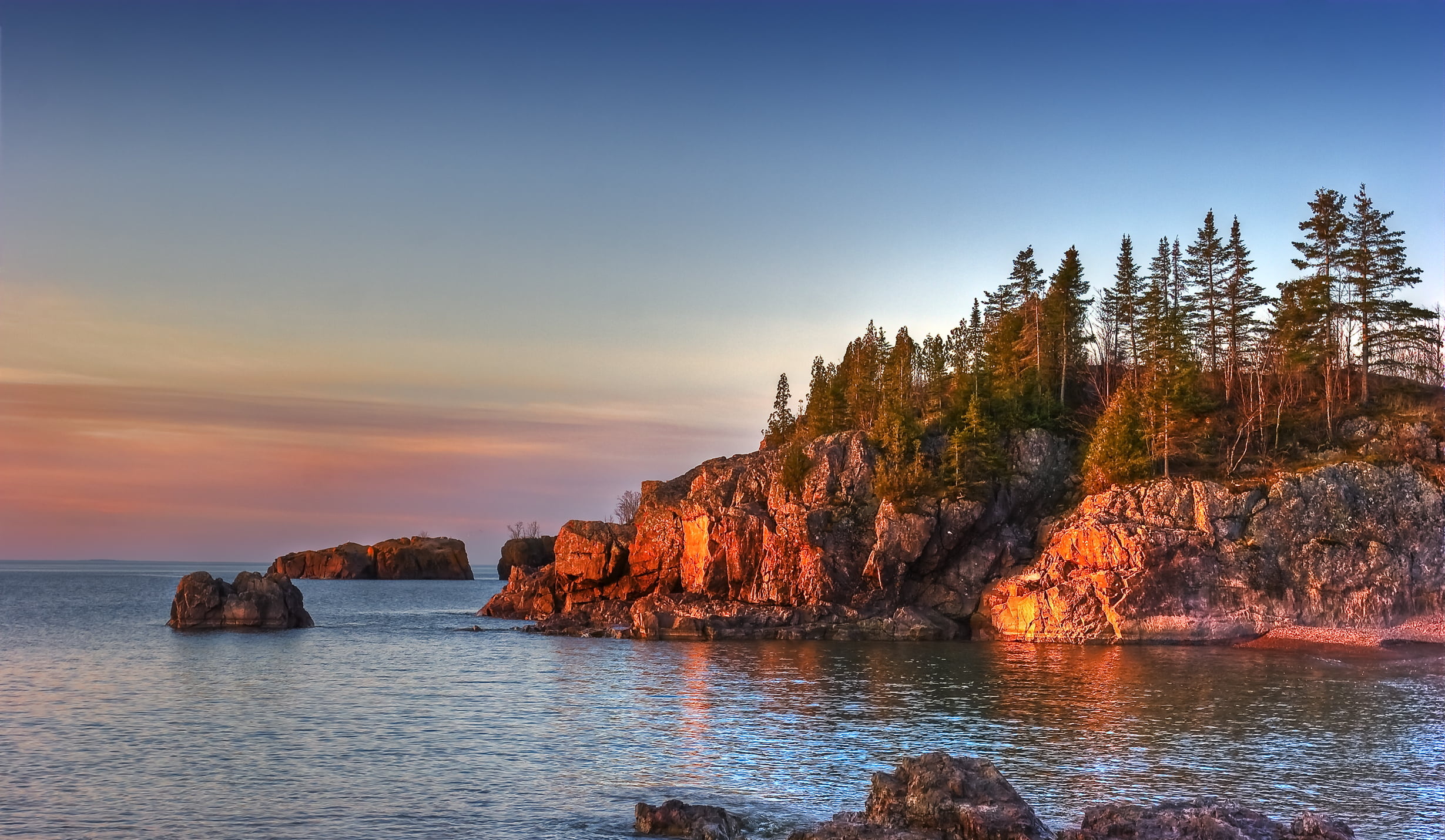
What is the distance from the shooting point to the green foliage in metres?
86.0

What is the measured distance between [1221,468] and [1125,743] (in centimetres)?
5697

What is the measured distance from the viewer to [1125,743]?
1566 inches

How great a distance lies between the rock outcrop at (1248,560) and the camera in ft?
250

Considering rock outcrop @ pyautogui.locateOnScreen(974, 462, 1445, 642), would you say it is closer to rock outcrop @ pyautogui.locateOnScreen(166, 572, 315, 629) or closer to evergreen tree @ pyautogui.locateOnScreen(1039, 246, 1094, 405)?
evergreen tree @ pyautogui.locateOnScreen(1039, 246, 1094, 405)

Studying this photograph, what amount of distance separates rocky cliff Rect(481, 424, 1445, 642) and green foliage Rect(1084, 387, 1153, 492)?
97.8 inches

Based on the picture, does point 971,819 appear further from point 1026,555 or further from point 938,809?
point 1026,555

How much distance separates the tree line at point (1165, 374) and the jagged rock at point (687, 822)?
2495 inches

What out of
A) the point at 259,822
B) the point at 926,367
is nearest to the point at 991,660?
the point at 259,822

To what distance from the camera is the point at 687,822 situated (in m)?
27.1

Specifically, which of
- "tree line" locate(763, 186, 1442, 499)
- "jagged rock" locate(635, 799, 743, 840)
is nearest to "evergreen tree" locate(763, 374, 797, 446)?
"tree line" locate(763, 186, 1442, 499)

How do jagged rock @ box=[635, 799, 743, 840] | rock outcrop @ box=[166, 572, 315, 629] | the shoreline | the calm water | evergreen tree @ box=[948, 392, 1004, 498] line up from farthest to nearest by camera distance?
rock outcrop @ box=[166, 572, 315, 629] < evergreen tree @ box=[948, 392, 1004, 498] < the shoreline < the calm water < jagged rock @ box=[635, 799, 743, 840]

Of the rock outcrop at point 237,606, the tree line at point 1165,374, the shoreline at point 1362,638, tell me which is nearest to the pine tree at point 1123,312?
the tree line at point 1165,374

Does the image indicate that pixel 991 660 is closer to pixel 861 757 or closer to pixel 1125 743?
pixel 1125 743

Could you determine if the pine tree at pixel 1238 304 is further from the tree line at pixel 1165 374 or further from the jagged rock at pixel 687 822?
the jagged rock at pixel 687 822
